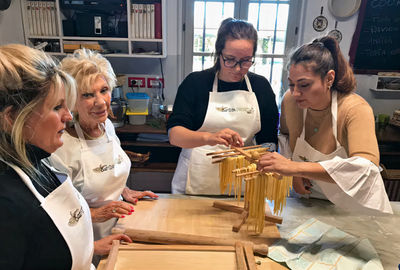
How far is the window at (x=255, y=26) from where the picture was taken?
3600 mm

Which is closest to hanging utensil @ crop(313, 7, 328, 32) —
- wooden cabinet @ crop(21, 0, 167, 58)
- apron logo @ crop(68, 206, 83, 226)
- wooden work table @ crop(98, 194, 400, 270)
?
wooden cabinet @ crop(21, 0, 167, 58)

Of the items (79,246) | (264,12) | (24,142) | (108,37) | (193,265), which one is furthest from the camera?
(264,12)

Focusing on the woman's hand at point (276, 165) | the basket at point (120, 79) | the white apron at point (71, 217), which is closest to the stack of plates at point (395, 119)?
the woman's hand at point (276, 165)

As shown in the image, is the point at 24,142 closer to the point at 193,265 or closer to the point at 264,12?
the point at 193,265

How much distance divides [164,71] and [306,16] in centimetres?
185

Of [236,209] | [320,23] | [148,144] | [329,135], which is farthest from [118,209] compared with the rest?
[320,23]

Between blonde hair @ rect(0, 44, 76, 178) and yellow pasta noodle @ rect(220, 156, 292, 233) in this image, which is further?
yellow pasta noodle @ rect(220, 156, 292, 233)

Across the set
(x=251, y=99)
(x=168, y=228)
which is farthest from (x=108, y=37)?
(x=168, y=228)

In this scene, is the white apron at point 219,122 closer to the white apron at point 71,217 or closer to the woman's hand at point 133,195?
the woman's hand at point 133,195

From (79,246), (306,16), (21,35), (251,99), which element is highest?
(306,16)

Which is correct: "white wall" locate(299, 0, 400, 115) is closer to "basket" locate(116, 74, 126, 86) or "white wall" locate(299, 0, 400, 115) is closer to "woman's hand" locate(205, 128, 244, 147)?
"basket" locate(116, 74, 126, 86)

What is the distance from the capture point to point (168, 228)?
1.42 metres

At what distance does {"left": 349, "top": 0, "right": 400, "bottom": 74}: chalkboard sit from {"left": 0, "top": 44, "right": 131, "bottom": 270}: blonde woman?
11.7 feet

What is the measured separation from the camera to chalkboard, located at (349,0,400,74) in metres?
3.42
